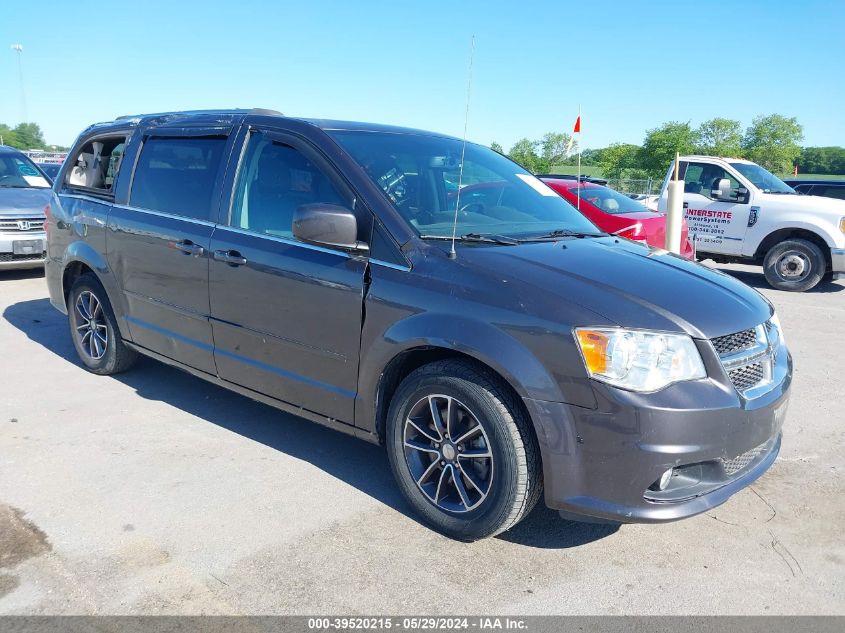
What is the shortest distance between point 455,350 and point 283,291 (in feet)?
3.65

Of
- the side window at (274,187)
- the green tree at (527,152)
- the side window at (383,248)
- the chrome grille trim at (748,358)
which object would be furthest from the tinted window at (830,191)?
the green tree at (527,152)

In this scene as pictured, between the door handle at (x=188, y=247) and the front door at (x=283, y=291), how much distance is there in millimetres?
132

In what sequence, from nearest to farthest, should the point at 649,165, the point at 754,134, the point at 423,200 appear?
1. the point at 423,200
2. the point at 649,165
3. the point at 754,134

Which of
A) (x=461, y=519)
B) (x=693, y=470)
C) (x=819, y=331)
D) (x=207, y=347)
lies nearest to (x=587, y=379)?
(x=693, y=470)

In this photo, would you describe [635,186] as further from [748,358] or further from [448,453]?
[448,453]

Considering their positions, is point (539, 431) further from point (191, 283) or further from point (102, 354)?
point (102, 354)

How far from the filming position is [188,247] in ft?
13.7

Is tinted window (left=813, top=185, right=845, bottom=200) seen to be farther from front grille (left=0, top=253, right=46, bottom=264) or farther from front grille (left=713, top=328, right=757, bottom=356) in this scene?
front grille (left=0, top=253, right=46, bottom=264)

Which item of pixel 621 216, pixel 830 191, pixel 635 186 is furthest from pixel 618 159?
pixel 621 216

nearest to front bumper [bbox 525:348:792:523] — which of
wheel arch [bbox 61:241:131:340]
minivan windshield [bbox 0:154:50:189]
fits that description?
wheel arch [bbox 61:241:131:340]

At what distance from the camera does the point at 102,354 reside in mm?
5379

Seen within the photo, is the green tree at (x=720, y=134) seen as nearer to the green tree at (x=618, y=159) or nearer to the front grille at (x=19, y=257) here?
the green tree at (x=618, y=159)

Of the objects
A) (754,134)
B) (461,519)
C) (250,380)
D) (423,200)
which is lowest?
(461,519)

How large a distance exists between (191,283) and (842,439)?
4.15 metres
